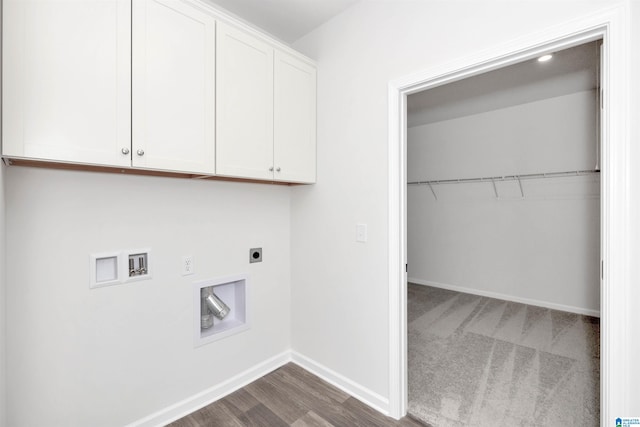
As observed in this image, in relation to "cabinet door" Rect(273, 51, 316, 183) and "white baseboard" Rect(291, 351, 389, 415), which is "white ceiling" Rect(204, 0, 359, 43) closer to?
"cabinet door" Rect(273, 51, 316, 183)

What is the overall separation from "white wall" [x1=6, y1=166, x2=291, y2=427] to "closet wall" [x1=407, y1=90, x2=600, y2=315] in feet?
11.3

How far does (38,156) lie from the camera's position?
1.17 m

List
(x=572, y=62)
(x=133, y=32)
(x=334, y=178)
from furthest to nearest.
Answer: (x=572, y=62)
(x=334, y=178)
(x=133, y=32)

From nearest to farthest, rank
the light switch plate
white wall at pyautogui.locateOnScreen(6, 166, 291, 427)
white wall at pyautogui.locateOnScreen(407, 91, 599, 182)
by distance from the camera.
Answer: white wall at pyautogui.locateOnScreen(6, 166, 291, 427), the light switch plate, white wall at pyautogui.locateOnScreen(407, 91, 599, 182)

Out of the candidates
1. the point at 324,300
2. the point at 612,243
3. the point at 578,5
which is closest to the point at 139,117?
the point at 324,300

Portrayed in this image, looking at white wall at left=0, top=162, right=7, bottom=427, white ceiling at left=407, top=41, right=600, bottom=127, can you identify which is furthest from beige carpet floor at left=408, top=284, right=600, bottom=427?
white ceiling at left=407, top=41, right=600, bottom=127

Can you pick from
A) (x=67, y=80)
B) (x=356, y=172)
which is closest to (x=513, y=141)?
(x=356, y=172)

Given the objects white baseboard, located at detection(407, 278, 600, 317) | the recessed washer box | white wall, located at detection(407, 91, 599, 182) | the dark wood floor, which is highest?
white wall, located at detection(407, 91, 599, 182)

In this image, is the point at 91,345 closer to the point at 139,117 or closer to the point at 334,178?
the point at 139,117

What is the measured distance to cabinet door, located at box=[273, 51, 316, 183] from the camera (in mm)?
2020

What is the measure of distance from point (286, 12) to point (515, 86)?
2669 millimetres

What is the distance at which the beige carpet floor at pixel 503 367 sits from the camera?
6.13 ft

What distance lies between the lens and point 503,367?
93.7 inches

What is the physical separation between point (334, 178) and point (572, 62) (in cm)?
257
